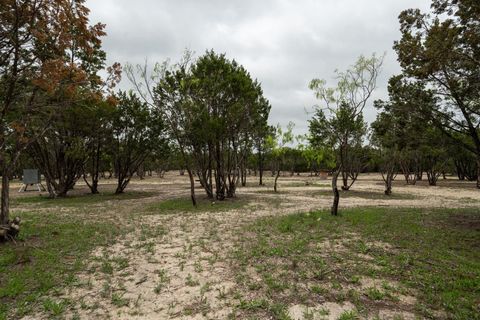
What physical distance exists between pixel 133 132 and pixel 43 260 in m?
19.0

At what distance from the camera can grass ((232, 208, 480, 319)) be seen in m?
5.23

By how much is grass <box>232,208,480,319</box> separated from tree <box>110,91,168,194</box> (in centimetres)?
1671

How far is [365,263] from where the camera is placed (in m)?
7.03

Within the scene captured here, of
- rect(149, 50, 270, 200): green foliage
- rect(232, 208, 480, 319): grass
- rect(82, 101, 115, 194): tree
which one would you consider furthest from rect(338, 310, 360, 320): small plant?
rect(82, 101, 115, 194): tree

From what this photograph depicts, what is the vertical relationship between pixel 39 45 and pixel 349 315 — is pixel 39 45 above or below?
above

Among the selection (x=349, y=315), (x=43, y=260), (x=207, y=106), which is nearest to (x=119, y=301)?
(x=43, y=260)

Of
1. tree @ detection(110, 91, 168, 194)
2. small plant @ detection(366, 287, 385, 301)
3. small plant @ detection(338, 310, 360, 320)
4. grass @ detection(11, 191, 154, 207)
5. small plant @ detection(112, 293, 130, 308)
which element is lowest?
small plant @ detection(112, 293, 130, 308)

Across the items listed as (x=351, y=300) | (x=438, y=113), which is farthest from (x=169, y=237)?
(x=438, y=113)

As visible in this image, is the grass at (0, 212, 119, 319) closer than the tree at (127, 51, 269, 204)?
Yes

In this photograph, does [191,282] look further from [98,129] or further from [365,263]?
[98,129]

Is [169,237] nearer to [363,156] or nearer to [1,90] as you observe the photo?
[1,90]

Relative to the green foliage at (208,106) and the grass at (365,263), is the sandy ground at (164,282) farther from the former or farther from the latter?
the green foliage at (208,106)

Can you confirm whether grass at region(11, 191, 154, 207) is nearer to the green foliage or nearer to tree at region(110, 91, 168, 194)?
tree at region(110, 91, 168, 194)

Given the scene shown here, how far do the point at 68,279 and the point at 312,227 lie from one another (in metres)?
8.28
